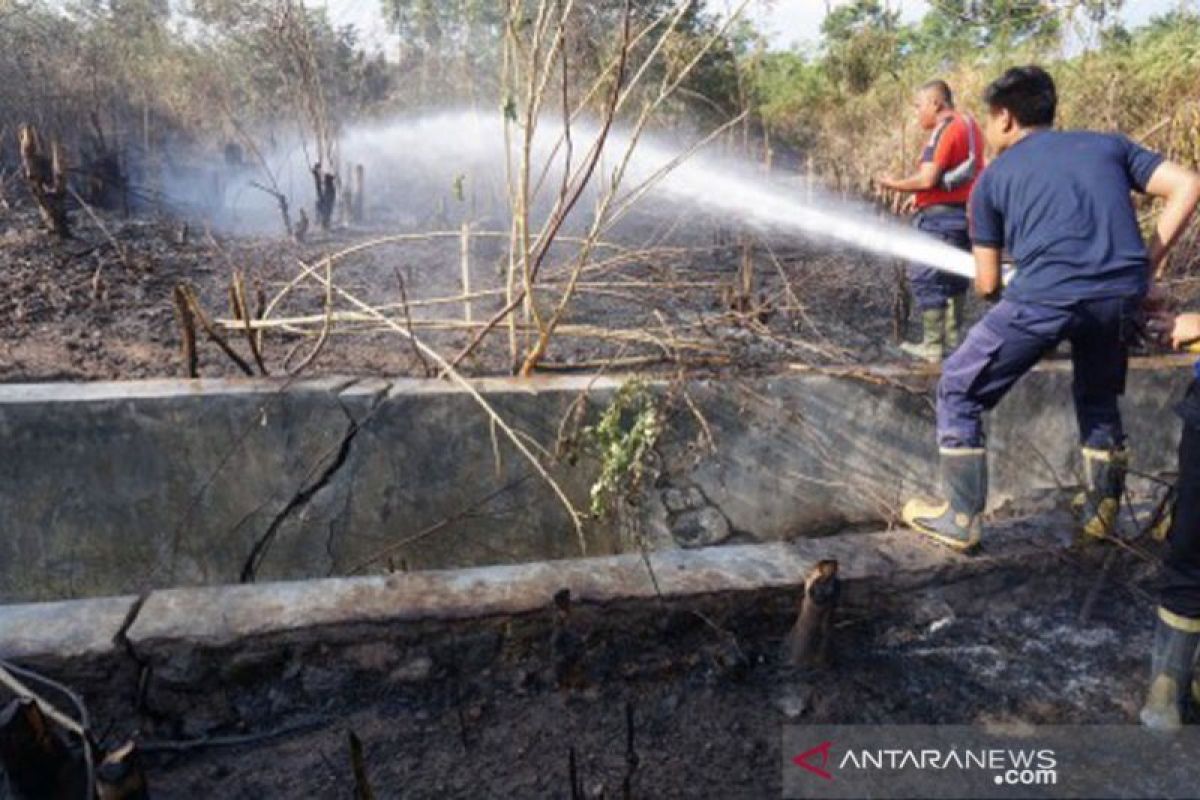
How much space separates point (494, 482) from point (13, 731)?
221 cm

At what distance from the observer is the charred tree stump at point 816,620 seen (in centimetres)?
241

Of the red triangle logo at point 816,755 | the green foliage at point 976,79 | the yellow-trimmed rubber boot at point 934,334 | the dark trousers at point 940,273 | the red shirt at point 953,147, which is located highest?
the green foliage at point 976,79

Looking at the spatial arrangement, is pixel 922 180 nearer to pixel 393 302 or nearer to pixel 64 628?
pixel 393 302

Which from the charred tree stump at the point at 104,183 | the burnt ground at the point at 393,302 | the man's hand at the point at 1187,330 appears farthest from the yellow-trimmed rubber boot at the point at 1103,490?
the charred tree stump at the point at 104,183

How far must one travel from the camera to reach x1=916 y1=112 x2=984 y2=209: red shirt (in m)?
4.88

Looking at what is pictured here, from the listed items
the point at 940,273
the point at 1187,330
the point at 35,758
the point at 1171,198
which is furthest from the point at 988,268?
the point at 35,758

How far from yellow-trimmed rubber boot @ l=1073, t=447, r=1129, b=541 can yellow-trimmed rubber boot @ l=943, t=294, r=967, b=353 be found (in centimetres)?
198

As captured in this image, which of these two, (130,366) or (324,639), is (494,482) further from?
(130,366)

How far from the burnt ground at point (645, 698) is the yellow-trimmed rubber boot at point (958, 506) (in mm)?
246

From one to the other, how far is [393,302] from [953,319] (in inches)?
147

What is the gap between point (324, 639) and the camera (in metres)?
2.34

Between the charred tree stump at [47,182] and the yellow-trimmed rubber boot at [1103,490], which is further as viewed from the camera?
the charred tree stump at [47,182]

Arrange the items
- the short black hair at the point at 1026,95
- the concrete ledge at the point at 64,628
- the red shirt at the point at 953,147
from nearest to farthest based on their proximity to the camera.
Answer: the concrete ledge at the point at 64,628 → the short black hair at the point at 1026,95 → the red shirt at the point at 953,147

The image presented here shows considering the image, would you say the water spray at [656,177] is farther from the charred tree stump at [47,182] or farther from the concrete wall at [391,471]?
the charred tree stump at [47,182]
